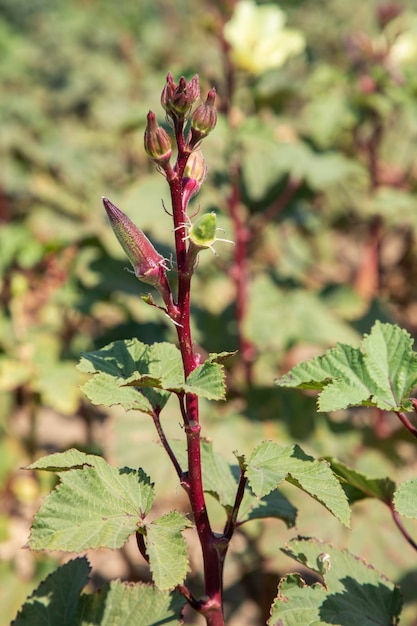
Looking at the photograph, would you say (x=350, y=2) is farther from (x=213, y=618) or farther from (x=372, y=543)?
(x=213, y=618)

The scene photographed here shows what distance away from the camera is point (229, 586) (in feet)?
7.26

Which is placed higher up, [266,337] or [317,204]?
[317,204]

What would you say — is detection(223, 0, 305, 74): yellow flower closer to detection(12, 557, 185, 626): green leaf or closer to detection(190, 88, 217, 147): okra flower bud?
detection(190, 88, 217, 147): okra flower bud

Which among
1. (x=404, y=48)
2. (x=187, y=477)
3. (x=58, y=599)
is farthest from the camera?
(x=404, y=48)

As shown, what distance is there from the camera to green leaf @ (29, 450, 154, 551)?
29.3 inches

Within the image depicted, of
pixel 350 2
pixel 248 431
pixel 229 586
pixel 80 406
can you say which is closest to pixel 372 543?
pixel 248 431

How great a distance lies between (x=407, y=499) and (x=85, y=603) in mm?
431

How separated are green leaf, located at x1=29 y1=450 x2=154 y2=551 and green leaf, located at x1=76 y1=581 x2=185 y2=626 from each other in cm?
16

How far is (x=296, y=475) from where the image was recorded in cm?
78

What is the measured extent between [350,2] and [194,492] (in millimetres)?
5088

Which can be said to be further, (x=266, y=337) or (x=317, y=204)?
(x=317, y=204)

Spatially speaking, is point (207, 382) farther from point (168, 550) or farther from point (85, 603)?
point (85, 603)

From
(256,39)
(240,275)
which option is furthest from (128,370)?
(256,39)

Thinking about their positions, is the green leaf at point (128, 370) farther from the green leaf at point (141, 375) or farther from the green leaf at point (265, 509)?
the green leaf at point (265, 509)
